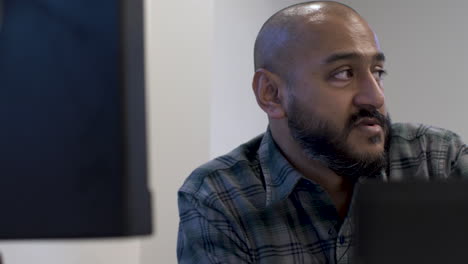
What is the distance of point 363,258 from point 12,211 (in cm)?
27

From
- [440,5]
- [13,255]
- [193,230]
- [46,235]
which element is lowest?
[13,255]

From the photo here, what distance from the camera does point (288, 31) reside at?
1.42 m

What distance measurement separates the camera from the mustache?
1275 millimetres

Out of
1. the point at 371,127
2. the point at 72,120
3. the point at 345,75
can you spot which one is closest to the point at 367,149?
the point at 371,127

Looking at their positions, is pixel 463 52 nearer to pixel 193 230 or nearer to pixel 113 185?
pixel 193 230

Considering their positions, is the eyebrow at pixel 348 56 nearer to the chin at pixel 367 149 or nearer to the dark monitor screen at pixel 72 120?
the chin at pixel 367 149

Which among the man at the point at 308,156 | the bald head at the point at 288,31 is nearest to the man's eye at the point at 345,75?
the man at the point at 308,156

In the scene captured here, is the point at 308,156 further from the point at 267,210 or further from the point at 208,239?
the point at 208,239

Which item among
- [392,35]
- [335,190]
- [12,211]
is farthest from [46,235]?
[392,35]

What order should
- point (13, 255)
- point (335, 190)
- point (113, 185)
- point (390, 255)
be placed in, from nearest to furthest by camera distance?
point (390, 255) → point (113, 185) → point (335, 190) → point (13, 255)

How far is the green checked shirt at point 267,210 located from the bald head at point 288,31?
20 cm

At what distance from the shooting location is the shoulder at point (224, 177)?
1.24 meters

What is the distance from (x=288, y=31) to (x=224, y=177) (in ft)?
1.22

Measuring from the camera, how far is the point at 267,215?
4.02 feet
